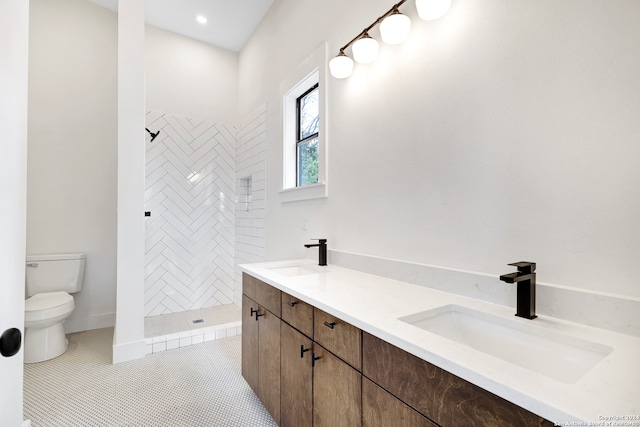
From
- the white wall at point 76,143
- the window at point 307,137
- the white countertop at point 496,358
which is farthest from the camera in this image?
the white wall at point 76,143

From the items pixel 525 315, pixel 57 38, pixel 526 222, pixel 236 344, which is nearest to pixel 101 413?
pixel 236 344

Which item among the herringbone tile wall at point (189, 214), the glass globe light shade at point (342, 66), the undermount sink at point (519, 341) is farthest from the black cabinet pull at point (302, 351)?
the herringbone tile wall at point (189, 214)

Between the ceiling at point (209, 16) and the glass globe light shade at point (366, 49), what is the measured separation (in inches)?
78.8

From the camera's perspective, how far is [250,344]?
1.88 m

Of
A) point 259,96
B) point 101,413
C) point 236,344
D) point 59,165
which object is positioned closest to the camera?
point 101,413

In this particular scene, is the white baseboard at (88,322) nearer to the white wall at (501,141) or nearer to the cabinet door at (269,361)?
the cabinet door at (269,361)

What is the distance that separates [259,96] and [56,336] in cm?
298

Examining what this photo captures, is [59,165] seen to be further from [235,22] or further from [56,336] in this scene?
[235,22]

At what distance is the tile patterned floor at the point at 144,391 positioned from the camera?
173cm

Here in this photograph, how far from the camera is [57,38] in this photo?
3012mm

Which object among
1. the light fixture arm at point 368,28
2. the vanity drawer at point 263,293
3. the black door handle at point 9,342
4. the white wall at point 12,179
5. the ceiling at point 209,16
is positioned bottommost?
the vanity drawer at point 263,293

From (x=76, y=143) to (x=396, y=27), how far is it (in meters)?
3.37

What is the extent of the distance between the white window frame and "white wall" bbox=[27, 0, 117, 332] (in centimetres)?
204

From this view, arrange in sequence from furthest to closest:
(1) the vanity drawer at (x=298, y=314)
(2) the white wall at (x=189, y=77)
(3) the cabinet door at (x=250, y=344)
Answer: (2) the white wall at (x=189, y=77) → (3) the cabinet door at (x=250, y=344) → (1) the vanity drawer at (x=298, y=314)
